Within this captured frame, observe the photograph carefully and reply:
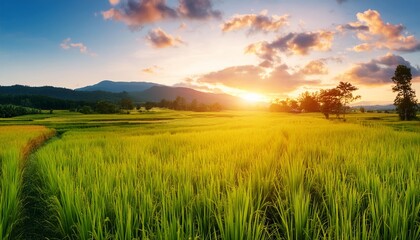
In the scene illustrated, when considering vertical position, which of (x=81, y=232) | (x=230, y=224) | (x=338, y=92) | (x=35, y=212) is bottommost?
(x=35, y=212)

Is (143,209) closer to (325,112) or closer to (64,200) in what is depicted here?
(64,200)

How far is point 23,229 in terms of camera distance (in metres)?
5.79

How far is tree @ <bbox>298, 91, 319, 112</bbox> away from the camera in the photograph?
125875 mm

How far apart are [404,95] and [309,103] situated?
5326 cm

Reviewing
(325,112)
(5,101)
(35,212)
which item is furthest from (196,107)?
(35,212)

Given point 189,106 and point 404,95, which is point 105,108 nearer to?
point 189,106

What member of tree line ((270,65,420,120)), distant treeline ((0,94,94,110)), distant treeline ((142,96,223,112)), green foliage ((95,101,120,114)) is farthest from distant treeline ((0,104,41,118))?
tree line ((270,65,420,120))

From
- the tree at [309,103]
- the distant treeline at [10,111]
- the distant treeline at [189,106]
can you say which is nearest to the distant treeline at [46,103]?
the distant treeline at [189,106]

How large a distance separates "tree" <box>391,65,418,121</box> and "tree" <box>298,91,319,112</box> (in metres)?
46.9

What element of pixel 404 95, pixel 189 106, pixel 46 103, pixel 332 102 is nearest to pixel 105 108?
pixel 189 106

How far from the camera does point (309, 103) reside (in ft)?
420

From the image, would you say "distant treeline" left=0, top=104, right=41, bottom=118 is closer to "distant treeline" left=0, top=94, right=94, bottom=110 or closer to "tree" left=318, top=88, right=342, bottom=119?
"distant treeline" left=0, top=94, right=94, bottom=110

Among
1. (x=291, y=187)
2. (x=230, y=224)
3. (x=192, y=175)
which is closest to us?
(x=230, y=224)

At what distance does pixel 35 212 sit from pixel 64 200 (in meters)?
2.63
